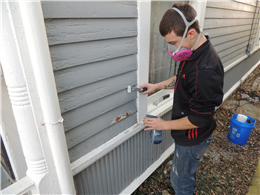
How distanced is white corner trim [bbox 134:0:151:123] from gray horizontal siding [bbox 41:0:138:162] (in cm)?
4

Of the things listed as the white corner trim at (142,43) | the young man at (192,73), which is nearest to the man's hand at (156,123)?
the young man at (192,73)

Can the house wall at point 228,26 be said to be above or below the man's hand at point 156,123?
above

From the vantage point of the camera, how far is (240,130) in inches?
126

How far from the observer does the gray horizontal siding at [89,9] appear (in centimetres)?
98

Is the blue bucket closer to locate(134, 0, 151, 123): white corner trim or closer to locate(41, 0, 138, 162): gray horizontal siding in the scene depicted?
locate(134, 0, 151, 123): white corner trim

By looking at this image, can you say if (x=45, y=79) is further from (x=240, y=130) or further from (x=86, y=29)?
(x=240, y=130)

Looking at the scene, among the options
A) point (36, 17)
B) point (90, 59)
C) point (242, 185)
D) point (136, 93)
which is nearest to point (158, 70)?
point (136, 93)

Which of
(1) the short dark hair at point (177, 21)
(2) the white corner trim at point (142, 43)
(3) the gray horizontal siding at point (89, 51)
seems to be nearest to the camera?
(3) the gray horizontal siding at point (89, 51)

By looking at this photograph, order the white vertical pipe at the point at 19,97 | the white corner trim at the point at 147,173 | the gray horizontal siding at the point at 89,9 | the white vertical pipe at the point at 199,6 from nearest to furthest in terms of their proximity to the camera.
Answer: the white vertical pipe at the point at 19,97 → the gray horizontal siding at the point at 89,9 → the white corner trim at the point at 147,173 → the white vertical pipe at the point at 199,6

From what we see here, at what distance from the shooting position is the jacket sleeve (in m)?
1.24

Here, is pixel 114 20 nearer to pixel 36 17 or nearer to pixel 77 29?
pixel 77 29

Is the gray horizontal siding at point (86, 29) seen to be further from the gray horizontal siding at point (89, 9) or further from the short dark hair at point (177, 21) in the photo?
the short dark hair at point (177, 21)

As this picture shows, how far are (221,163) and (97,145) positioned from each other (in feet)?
7.91

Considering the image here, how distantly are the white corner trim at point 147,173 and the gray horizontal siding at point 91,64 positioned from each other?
3.30ft
